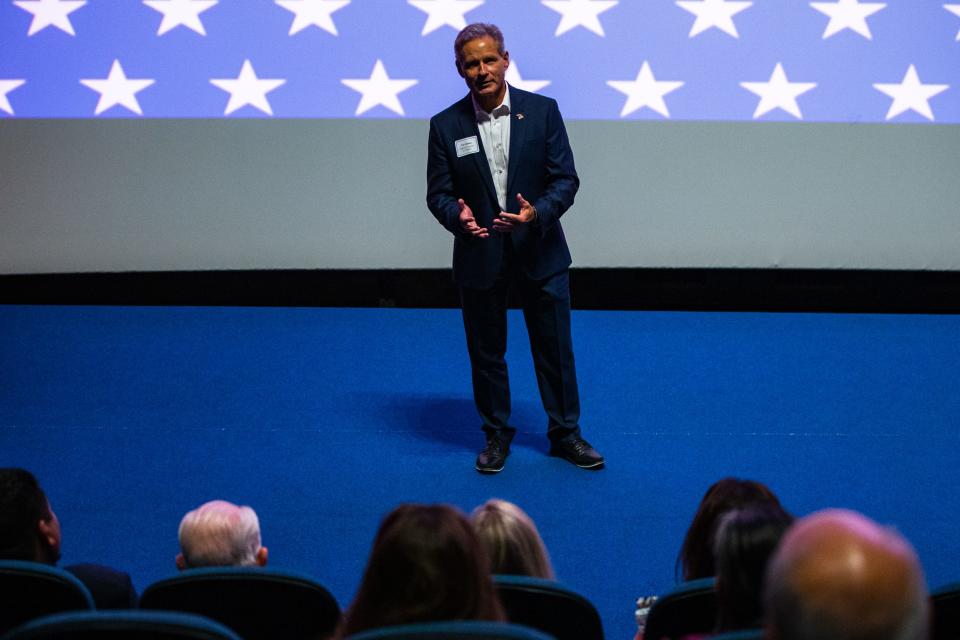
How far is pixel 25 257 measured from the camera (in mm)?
6188

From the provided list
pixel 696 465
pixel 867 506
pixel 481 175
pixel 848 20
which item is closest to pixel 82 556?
pixel 481 175

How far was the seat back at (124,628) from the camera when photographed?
5.45ft

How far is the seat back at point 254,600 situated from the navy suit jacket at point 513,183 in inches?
74.2

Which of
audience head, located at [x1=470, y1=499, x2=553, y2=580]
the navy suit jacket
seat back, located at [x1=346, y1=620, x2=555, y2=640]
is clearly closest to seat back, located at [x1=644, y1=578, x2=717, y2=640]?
audience head, located at [x1=470, y1=499, x2=553, y2=580]

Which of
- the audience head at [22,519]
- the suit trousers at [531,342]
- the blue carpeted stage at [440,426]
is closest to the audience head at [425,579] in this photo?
the audience head at [22,519]

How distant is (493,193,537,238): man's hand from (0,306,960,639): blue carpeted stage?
36.4 inches

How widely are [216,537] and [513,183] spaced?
1828 millimetres

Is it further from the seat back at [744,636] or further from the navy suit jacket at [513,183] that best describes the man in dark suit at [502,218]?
the seat back at [744,636]

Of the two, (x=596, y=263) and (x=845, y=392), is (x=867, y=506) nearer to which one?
(x=845, y=392)

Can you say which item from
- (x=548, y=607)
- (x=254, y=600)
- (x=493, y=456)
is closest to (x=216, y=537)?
(x=254, y=600)

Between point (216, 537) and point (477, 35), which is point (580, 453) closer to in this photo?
point (477, 35)

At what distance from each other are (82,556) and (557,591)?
1.98 metres

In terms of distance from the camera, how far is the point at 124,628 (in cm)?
166

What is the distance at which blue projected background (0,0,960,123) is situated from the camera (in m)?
5.60
